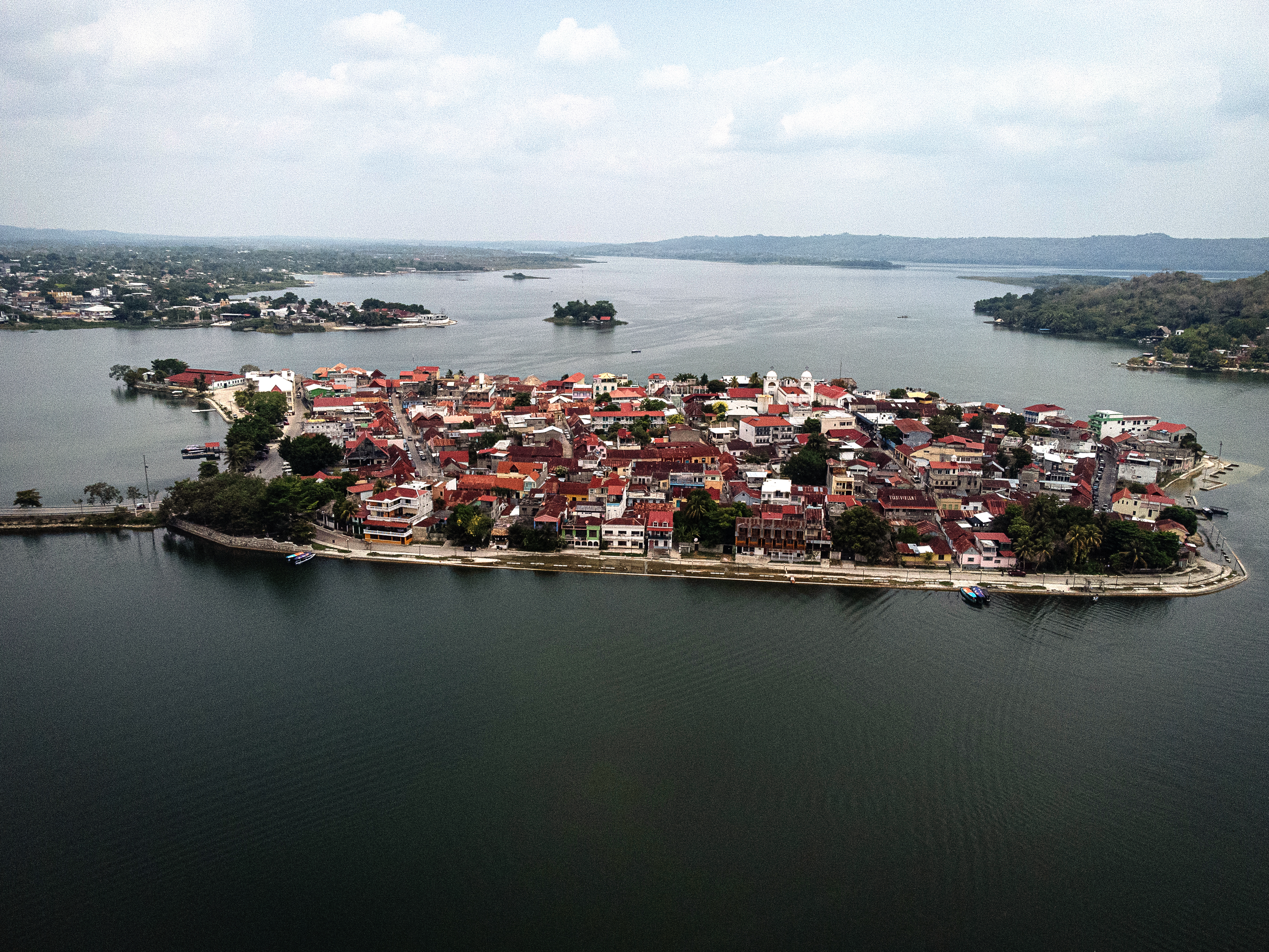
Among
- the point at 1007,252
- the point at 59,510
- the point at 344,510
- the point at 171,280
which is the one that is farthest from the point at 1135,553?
the point at 1007,252

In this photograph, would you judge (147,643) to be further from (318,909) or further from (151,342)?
(151,342)

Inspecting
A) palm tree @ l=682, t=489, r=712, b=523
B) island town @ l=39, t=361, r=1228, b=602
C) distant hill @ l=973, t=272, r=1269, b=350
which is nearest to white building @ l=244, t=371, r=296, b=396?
island town @ l=39, t=361, r=1228, b=602

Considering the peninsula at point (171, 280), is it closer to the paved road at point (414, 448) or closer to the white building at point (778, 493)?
the paved road at point (414, 448)

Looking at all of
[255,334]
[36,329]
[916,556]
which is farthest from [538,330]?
[916,556]

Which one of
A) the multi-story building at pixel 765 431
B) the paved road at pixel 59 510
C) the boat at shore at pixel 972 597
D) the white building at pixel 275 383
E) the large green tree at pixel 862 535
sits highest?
the white building at pixel 275 383

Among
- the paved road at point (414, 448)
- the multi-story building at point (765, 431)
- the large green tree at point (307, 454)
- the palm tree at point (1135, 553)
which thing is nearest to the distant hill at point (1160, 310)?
the multi-story building at point (765, 431)

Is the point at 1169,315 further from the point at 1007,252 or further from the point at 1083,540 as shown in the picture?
the point at 1007,252

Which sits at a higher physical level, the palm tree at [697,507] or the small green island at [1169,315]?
the small green island at [1169,315]
